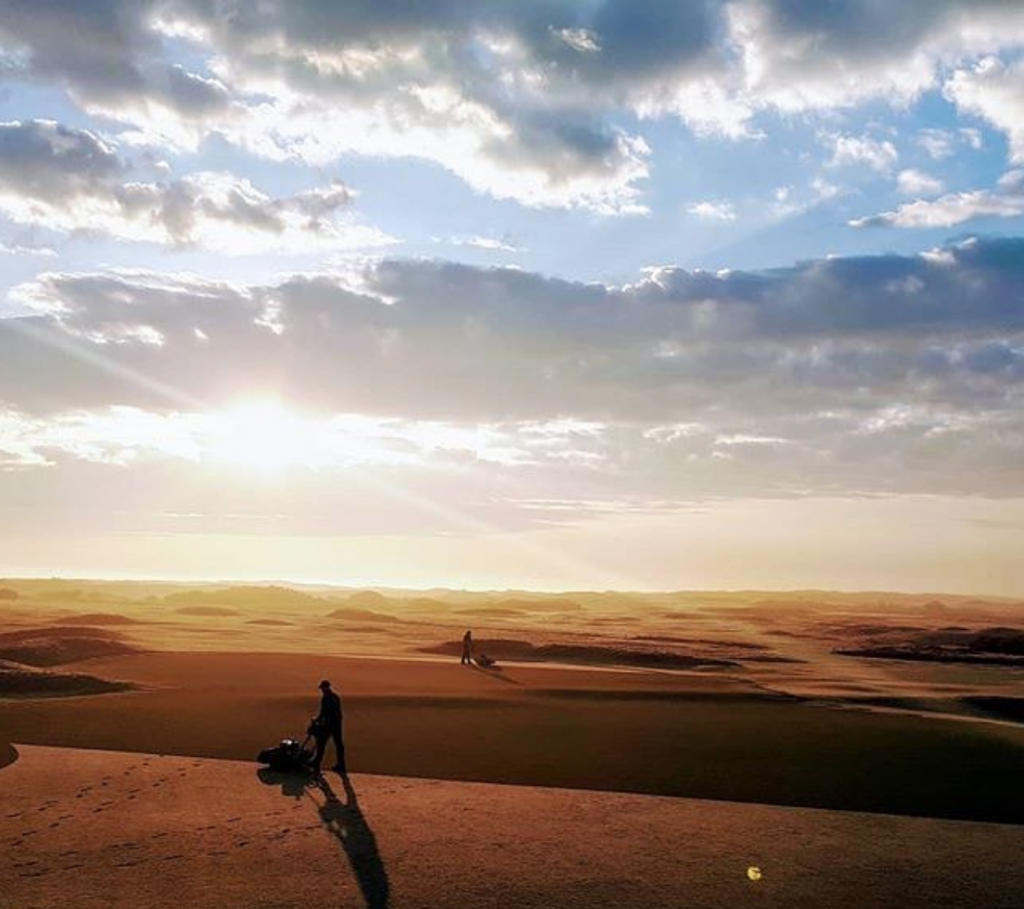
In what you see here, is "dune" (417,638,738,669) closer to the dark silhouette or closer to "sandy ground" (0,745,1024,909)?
"sandy ground" (0,745,1024,909)

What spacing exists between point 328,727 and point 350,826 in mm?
4671

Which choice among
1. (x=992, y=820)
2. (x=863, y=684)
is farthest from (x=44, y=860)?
(x=863, y=684)

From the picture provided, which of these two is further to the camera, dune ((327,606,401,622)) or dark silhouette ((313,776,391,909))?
dune ((327,606,401,622))

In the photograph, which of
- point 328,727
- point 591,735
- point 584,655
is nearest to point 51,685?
point 328,727

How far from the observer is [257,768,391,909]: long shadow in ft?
42.3

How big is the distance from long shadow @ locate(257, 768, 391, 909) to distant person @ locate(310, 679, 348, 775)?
0.44 meters

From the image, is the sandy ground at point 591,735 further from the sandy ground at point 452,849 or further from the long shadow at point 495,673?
the sandy ground at point 452,849

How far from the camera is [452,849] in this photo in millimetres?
14711

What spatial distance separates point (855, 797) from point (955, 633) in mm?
73912

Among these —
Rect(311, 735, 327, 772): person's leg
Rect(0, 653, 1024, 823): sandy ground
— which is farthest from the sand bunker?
Rect(311, 735, 327, 772): person's leg

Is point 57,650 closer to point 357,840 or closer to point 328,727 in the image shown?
point 328,727

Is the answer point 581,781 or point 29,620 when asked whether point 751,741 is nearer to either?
point 581,781

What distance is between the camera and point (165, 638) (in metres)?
66.9

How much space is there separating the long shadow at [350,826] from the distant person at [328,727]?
439mm
